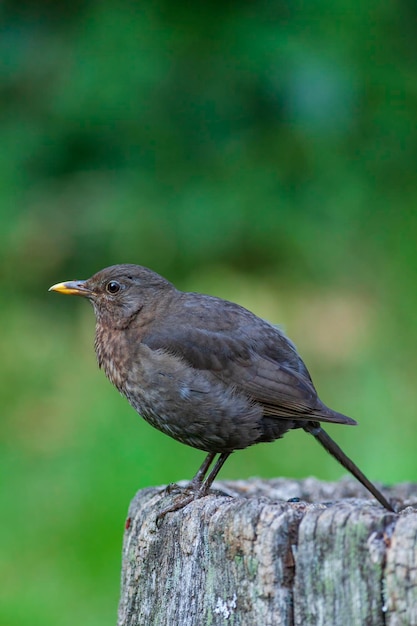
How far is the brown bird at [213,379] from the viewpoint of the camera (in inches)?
151

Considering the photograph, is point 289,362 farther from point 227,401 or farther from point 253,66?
point 253,66

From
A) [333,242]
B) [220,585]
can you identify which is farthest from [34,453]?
[220,585]

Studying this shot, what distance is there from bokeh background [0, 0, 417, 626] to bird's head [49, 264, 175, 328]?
1468 mm

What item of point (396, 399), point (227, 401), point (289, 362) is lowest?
point (227, 401)

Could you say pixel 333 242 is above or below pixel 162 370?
above

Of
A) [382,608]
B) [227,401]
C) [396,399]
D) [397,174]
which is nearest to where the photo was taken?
[382,608]

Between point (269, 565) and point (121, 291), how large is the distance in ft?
6.60

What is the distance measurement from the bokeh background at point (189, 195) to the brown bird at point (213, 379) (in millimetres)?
1683

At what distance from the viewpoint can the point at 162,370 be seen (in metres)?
3.88

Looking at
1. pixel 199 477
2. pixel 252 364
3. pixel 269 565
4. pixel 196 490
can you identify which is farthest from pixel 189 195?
pixel 269 565

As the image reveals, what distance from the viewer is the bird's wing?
388 centimetres

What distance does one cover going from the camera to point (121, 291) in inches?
174

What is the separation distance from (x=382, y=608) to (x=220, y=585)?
1.85 ft

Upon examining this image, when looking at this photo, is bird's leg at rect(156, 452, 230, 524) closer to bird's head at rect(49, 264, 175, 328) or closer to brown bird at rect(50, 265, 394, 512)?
brown bird at rect(50, 265, 394, 512)
